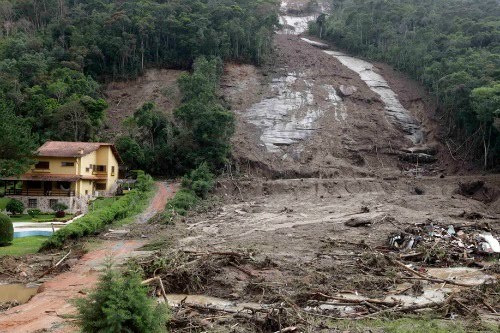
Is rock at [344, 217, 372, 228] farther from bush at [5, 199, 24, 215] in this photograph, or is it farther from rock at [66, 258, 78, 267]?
bush at [5, 199, 24, 215]

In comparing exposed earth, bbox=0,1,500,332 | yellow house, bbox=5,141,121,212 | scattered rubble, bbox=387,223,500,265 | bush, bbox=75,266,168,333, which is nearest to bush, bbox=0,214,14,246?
exposed earth, bbox=0,1,500,332

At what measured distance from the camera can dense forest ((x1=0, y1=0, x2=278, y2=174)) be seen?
47938mm

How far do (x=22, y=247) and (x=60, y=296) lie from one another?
30.0 feet

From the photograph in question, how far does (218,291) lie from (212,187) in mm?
25716

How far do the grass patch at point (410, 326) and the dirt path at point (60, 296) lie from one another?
6.22 metres

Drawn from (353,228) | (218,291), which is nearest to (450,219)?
(353,228)

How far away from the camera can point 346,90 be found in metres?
66.1

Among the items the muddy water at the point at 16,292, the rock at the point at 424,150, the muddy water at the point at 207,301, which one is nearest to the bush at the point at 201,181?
the muddy water at the point at 16,292

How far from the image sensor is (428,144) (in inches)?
2188

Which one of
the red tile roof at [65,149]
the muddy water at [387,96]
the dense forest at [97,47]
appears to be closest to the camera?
the red tile roof at [65,149]

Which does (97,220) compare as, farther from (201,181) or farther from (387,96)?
(387,96)

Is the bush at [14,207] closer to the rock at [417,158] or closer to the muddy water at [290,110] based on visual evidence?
the muddy water at [290,110]

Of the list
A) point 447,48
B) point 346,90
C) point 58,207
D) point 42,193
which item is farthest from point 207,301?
point 447,48

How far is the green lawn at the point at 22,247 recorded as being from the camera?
23.0m
